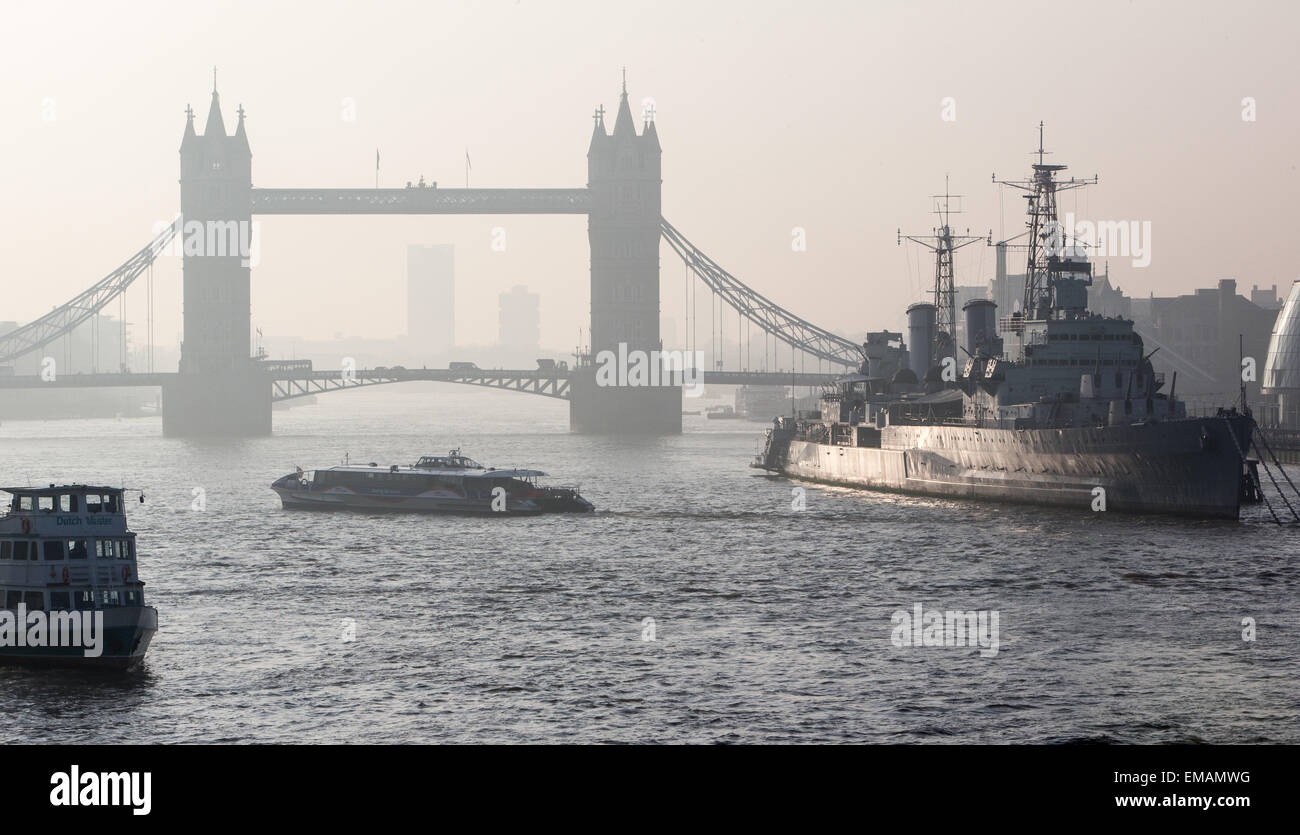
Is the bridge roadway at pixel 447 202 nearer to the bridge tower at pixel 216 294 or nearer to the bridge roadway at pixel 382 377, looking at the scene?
the bridge tower at pixel 216 294

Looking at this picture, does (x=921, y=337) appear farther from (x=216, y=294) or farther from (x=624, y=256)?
(x=216, y=294)

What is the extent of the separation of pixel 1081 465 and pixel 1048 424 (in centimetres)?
510

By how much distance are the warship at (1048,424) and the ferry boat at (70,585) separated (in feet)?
140

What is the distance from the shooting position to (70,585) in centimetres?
3491

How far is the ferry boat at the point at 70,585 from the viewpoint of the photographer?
112 ft

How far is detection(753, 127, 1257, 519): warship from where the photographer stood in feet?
208

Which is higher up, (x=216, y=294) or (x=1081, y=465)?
(x=216, y=294)

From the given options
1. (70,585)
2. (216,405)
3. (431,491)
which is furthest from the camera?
(216,405)

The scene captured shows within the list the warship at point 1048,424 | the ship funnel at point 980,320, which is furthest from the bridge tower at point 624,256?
the ship funnel at point 980,320

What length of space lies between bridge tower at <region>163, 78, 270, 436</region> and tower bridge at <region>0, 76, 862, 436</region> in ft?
0.41

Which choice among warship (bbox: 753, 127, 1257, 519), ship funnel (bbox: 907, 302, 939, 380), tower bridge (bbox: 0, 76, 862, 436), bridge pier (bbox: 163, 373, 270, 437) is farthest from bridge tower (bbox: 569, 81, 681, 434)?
warship (bbox: 753, 127, 1257, 519)

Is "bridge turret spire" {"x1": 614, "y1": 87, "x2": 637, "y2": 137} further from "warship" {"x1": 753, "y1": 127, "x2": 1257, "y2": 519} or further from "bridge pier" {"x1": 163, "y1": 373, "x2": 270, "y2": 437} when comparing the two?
"warship" {"x1": 753, "y1": 127, "x2": 1257, "y2": 519}

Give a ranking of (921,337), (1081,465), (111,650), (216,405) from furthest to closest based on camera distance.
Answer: (216,405) → (921,337) → (1081,465) → (111,650)

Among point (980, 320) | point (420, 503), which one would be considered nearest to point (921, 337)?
point (980, 320)
